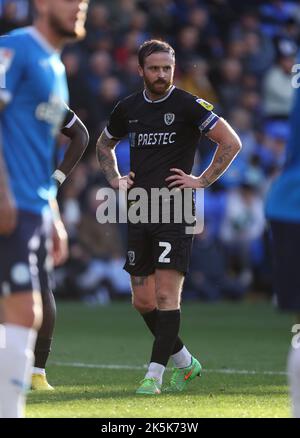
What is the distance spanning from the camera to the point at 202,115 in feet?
28.4

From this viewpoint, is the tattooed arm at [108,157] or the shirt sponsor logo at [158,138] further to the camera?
the tattooed arm at [108,157]

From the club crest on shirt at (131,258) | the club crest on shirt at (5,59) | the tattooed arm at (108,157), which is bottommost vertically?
the club crest on shirt at (131,258)

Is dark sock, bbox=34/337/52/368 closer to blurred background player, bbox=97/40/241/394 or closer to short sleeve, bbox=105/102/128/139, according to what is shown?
blurred background player, bbox=97/40/241/394

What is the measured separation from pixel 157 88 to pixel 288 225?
10.7 feet

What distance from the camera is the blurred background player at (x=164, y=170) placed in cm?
855

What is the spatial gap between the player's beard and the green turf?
208 centimetres

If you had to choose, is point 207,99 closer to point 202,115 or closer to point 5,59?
point 202,115

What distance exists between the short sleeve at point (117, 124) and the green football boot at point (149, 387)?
6.37 ft

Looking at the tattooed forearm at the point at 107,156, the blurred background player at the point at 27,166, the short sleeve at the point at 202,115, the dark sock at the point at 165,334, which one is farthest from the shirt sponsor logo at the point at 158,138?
the blurred background player at the point at 27,166

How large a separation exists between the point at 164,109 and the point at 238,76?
13597 millimetres

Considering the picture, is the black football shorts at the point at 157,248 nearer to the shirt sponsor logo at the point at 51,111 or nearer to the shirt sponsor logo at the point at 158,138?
the shirt sponsor logo at the point at 158,138
